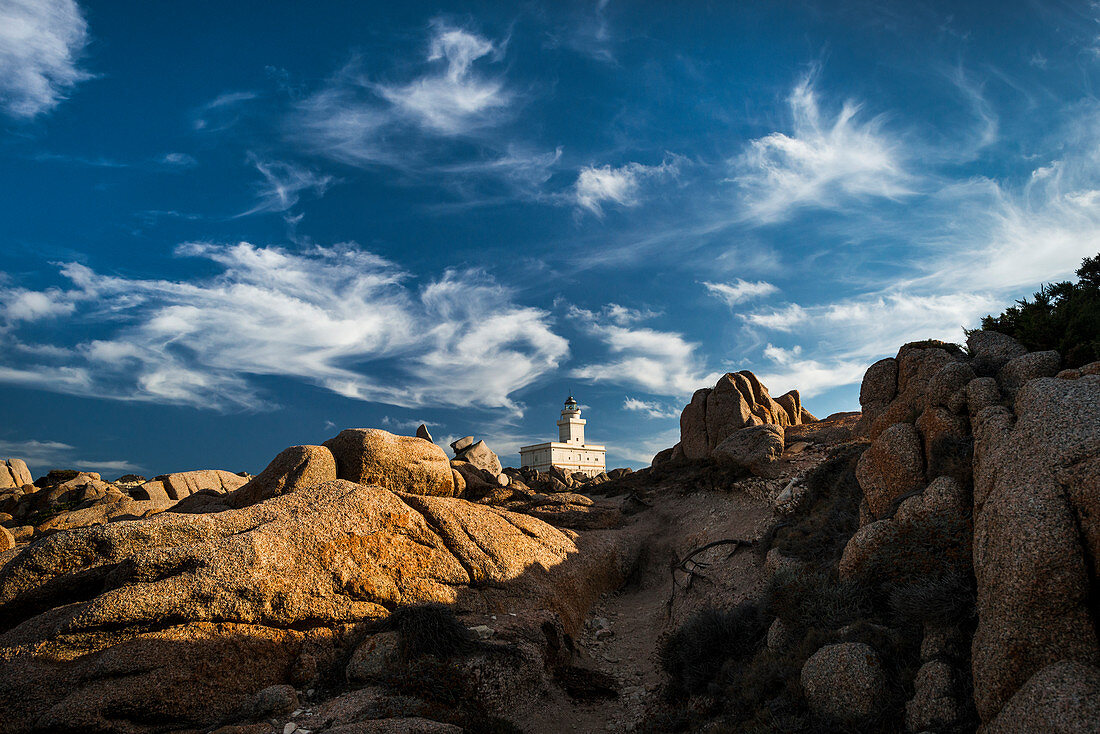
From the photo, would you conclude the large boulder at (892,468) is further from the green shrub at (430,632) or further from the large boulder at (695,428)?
the large boulder at (695,428)

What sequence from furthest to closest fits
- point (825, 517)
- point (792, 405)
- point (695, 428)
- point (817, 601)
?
point (792, 405), point (695, 428), point (825, 517), point (817, 601)

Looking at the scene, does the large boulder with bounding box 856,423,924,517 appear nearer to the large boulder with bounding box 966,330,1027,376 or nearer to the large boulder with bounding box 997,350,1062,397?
the large boulder with bounding box 997,350,1062,397

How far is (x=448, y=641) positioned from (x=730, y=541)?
926 centimetres

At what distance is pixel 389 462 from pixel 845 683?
1190cm

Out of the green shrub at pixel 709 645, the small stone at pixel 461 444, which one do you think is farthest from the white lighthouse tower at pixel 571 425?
the green shrub at pixel 709 645

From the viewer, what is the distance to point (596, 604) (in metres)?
15.7

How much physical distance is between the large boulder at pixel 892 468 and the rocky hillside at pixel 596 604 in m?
0.05

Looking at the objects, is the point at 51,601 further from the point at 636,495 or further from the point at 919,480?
the point at 636,495

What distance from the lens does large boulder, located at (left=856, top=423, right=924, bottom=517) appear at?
9805mm

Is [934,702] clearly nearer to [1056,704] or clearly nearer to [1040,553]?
[1056,704]

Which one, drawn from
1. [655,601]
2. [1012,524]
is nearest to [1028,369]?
[1012,524]

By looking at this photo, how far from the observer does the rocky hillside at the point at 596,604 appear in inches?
232

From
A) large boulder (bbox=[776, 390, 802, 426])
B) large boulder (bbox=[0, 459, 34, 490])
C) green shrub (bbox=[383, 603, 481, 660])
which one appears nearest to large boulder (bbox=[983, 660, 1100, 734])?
green shrub (bbox=[383, 603, 481, 660])

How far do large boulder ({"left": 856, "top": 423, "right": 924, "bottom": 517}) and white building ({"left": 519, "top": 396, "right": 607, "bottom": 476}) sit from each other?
70827 millimetres
